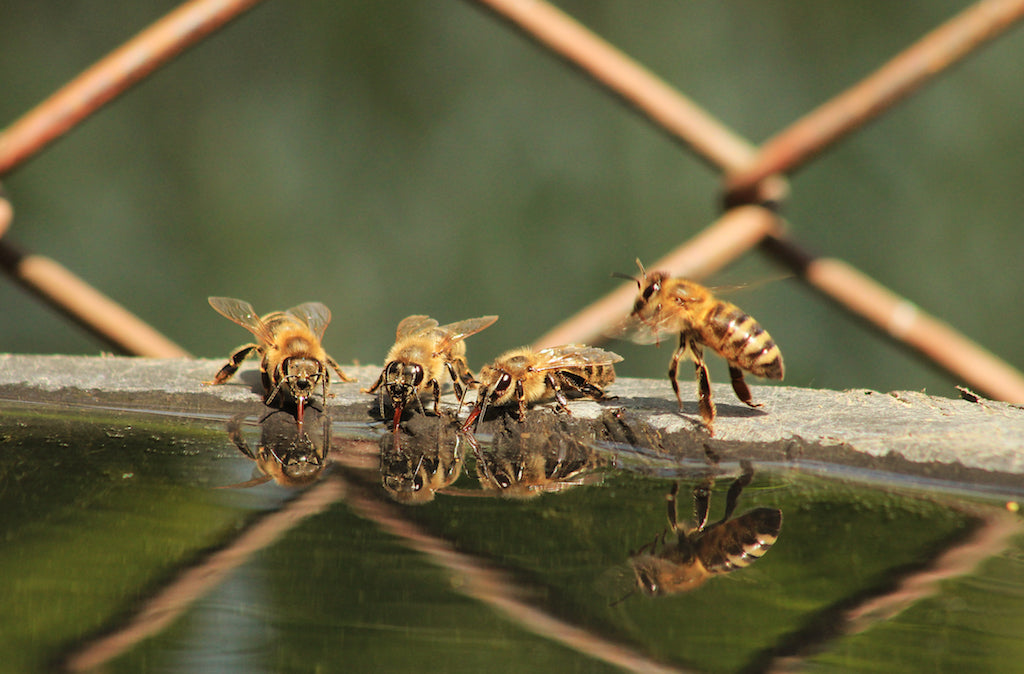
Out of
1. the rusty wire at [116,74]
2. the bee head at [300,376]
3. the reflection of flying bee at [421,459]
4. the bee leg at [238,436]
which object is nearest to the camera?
the reflection of flying bee at [421,459]

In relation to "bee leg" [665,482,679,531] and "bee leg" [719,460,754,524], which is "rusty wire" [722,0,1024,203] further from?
"bee leg" [665,482,679,531]

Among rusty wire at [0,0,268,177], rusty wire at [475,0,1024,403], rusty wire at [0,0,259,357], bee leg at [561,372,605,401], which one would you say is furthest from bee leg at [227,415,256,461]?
rusty wire at [0,0,268,177]

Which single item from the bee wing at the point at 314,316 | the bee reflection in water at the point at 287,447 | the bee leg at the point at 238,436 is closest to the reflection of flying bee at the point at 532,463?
the bee reflection in water at the point at 287,447

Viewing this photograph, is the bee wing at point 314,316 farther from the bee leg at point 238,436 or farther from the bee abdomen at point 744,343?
the bee abdomen at point 744,343

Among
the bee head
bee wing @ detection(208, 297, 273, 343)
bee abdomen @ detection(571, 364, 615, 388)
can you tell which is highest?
bee wing @ detection(208, 297, 273, 343)

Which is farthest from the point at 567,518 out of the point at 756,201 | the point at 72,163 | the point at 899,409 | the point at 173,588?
the point at 72,163

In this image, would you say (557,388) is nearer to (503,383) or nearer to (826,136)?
(503,383)

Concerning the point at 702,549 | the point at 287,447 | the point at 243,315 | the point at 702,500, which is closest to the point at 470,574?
the point at 702,549
